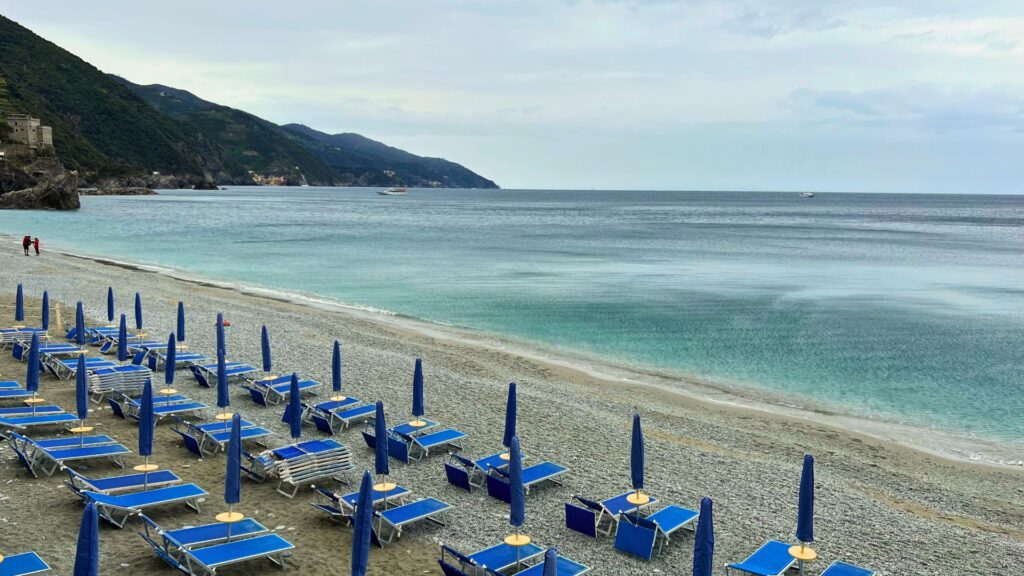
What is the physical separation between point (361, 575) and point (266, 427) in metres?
7.57

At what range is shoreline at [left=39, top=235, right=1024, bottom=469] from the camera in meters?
15.8

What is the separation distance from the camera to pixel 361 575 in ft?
24.1

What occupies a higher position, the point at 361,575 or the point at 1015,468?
the point at 361,575

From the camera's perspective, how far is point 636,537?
9555 mm

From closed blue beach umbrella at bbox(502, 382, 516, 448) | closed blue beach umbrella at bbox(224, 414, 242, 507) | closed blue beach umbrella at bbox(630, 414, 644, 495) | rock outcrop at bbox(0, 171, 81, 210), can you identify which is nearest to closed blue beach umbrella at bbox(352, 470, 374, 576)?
closed blue beach umbrella at bbox(224, 414, 242, 507)

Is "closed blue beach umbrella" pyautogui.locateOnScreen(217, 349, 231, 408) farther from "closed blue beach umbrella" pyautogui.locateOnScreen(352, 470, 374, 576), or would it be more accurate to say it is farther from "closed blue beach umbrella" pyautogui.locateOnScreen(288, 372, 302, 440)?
"closed blue beach umbrella" pyautogui.locateOnScreen(352, 470, 374, 576)

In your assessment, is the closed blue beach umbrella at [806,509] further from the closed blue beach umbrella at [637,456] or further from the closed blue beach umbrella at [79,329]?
the closed blue beach umbrella at [79,329]

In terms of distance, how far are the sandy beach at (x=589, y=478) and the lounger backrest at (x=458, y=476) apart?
0.48ft

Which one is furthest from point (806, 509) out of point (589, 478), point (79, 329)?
point (79, 329)

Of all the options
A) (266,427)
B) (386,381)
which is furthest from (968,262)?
(266,427)

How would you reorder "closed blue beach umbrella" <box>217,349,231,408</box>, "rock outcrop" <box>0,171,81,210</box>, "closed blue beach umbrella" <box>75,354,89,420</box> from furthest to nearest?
"rock outcrop" <box>0,171,81,210</box> < "closed blue beach umbrella" <box>217,349,231,408</box> < "closed blue beach umbrella" <box>75,354,89,420</box>

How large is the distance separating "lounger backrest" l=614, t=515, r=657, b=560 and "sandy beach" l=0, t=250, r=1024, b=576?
0.55ft

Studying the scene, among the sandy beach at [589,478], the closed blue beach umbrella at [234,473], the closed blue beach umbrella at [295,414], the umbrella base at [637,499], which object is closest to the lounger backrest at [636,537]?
the sandy beach at [589,478]

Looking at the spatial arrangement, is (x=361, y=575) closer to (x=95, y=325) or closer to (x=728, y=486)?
(x=728, y=486)
